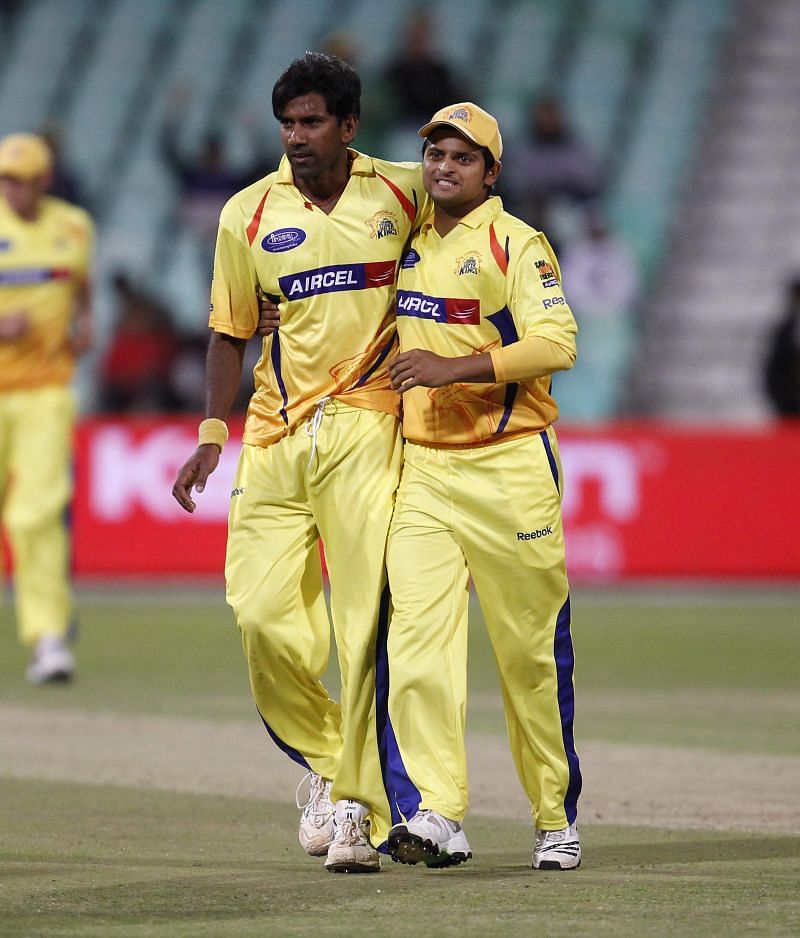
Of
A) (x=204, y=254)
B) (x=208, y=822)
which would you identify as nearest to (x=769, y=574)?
(x=204, y=254)

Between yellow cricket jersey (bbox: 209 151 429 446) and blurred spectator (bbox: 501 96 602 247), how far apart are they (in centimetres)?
1411

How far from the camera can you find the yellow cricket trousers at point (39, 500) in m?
11.4

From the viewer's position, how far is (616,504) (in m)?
16.9

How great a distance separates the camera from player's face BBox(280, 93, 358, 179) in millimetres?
6102

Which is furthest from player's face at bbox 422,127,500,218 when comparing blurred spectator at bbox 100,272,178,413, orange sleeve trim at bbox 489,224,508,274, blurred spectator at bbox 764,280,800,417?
blurred spectator at bbox 764,280,800,417

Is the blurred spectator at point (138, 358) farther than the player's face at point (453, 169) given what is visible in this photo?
Yes

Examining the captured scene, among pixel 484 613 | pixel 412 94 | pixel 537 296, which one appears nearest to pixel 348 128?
pixel 537 296

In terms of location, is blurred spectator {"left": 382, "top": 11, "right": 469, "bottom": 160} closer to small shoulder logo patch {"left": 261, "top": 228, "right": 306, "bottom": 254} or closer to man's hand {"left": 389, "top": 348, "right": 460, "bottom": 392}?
small shoulder logo patch {"left": 261, "top": 228, "right": 306, "bottom": 254}

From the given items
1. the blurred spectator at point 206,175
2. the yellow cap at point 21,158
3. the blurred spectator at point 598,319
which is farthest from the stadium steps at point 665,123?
the yellow cap at point 21,158

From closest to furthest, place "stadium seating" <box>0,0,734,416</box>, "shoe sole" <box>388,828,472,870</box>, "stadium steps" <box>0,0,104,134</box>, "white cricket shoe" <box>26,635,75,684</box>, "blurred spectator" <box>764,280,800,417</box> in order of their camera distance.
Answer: "shoe sole" <box>388,828,472,870</box>, "white cricket shoe" <box>26,635,75,684</box>, "blurred spectator" <box>764,280,800,417</box>, "stadium seating" <box>0,0,734,416</box>, "stadium steps" <box>0,0,104,134</box>

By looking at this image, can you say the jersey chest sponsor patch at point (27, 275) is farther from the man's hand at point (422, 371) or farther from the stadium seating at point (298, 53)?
the stadium seating at point (298, 53)

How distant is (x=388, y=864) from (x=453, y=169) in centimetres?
207

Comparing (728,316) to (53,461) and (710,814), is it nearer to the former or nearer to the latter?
(53,461)

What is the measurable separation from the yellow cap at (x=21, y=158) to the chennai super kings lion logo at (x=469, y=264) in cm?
588
